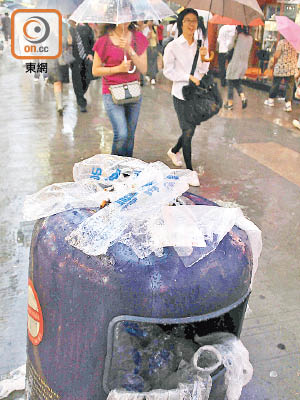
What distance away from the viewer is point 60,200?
202 centimetres

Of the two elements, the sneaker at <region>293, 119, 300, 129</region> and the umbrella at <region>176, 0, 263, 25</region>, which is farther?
the sneaker at <region>293, 119, 300, 129</region>

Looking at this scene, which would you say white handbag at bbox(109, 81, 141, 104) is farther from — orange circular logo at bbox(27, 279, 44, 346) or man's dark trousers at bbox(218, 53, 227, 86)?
man's dark trousers at bbox(218, 53, 227, 86)

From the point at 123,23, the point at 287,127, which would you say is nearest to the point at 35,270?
the point at 123,23

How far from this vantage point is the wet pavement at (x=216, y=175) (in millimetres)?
2959

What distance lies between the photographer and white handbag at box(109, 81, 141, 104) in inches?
186

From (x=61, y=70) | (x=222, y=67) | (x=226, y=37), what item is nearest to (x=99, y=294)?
(x=61, y=70)

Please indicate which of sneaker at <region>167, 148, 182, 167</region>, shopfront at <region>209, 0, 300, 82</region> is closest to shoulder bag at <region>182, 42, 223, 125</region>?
sneaker at <region>167, 148, 182, 167</region>

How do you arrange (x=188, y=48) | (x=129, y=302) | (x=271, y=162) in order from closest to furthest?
(x=129, y=302)
(x=188, y=48)
(x=271, y=162)

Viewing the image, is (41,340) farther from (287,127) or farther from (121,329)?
(287,127)

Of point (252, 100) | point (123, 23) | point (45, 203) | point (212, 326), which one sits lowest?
point (252, 100)

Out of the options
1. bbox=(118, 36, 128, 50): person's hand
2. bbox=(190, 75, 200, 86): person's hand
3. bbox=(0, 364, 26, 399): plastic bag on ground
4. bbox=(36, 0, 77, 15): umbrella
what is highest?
bbox=(36, 0, 77, 15): umbrella

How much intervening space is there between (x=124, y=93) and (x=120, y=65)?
0.88ft

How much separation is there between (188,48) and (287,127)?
378 centimetres

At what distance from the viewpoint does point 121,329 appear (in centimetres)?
186
